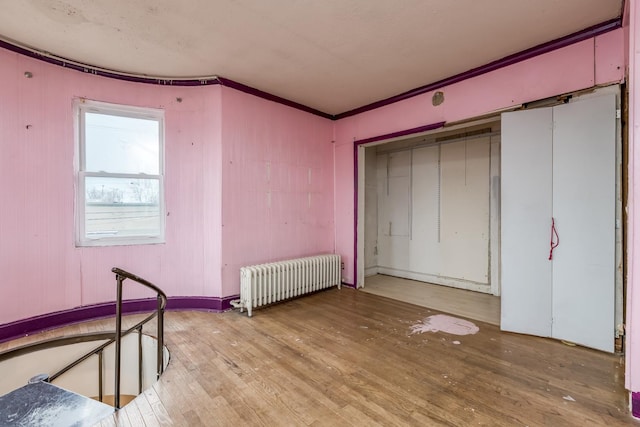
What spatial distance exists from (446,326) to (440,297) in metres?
1.23

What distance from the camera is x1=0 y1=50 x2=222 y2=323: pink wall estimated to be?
121 inches

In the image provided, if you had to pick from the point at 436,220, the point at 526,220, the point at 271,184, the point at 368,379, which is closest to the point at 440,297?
the point at 436,220

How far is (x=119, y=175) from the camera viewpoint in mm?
3664

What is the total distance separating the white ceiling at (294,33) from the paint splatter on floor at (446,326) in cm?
301

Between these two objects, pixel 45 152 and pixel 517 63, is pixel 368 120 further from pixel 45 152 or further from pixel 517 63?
pixel 45 152

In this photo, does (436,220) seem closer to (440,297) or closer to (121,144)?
(440,297)

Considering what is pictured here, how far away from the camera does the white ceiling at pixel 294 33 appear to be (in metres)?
2.50

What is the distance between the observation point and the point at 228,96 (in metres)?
3.95

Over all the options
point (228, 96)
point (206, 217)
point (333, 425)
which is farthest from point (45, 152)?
point (333, 425)

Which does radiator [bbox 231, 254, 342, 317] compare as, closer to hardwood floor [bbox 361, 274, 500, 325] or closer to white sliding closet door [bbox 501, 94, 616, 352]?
hardwood floor [bbox 361, 274, 500, 325]

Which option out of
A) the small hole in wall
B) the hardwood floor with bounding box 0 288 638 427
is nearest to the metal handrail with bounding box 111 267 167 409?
the hardwood floor with bounding box 0 288 638 427

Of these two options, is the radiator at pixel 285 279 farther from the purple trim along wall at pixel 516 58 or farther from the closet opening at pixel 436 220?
the purple trim along wall at pixel 516 58

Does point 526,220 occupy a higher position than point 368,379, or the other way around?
point 526,220

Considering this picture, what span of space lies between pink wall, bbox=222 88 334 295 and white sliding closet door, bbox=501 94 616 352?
2761mm
